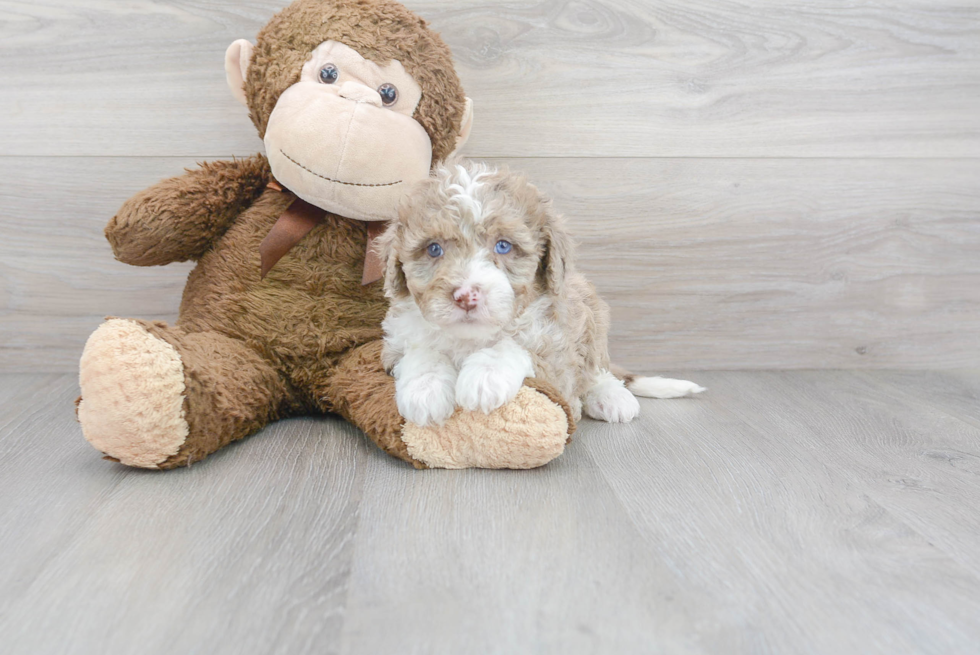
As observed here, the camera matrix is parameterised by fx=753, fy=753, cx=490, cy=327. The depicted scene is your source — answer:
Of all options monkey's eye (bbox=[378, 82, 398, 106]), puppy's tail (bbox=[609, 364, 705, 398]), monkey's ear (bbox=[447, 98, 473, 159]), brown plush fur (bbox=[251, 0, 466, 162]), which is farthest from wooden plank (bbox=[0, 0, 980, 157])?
puppy's tail (bbox=[609, 364, 705, 398])

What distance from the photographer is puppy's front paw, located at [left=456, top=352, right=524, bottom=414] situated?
1.24 metres

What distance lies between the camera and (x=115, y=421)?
1217mm

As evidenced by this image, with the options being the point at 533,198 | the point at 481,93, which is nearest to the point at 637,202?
the point at 481,93

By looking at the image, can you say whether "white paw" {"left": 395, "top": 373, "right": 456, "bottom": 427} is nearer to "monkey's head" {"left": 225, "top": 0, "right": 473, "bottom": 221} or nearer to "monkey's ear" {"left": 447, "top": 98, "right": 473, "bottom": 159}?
"monkey's head" {"left": 225, "top": 0, "right": 473, "bottom": 221}

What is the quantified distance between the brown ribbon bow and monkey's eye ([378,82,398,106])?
0.84ft

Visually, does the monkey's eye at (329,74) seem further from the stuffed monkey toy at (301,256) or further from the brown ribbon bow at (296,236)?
the brown ribbon bow at (296,236)

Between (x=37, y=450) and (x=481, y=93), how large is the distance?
50.4 inches

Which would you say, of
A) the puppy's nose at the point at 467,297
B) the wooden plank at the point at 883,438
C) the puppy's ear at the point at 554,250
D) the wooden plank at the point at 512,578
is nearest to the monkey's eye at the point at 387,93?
the puppy's ear at the point at 554,250

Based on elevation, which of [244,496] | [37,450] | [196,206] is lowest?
[37,450]

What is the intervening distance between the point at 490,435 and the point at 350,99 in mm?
711

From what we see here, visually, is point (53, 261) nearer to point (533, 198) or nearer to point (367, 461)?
point (367, 461)

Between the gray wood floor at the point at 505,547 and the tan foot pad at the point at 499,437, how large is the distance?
4cm

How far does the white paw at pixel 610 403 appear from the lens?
1.66 m

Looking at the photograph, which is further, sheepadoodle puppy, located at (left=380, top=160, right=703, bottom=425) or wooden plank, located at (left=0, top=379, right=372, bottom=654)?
sheepadoodle puppy, located at (left=380, top=160, right=703, bottom=425)
